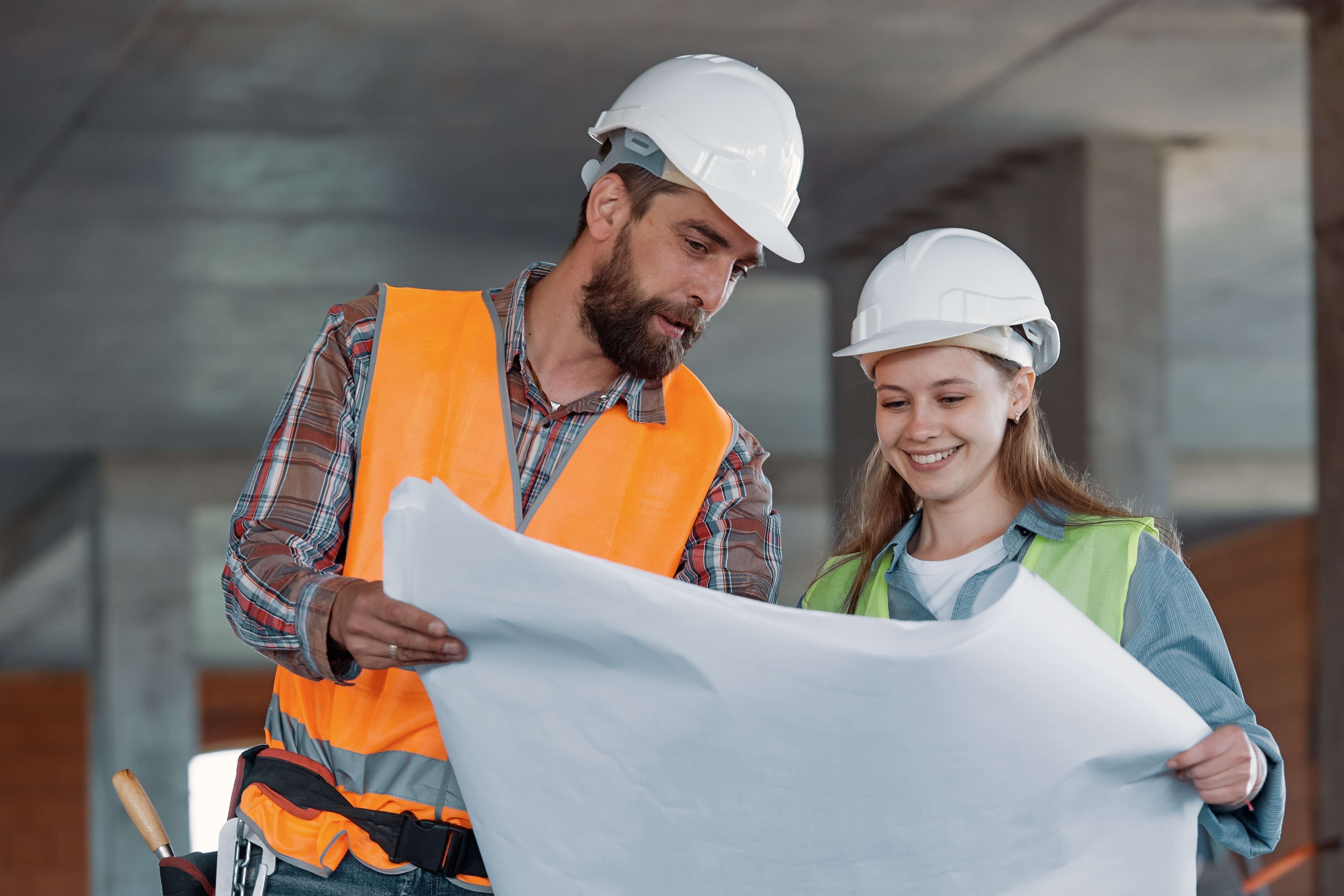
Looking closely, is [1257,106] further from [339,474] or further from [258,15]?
[339,474]

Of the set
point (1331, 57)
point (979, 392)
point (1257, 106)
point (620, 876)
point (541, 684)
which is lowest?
point (620, 876)

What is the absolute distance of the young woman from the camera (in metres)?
2.12

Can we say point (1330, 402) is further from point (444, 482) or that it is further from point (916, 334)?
point (444, 482)

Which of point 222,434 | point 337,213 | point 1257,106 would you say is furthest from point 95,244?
point 1257,106

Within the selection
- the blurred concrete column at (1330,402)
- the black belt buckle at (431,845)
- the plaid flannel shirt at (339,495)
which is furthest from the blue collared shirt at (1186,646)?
the blurred concrete column at (1330,402)

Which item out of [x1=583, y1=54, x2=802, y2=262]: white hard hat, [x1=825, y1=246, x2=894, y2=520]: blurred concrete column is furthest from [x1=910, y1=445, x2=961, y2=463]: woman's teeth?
[x1=825, y1=246, x2=894, y2=520]: blurred concrete column

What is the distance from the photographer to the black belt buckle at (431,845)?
6.94ft

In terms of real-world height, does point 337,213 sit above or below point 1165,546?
above

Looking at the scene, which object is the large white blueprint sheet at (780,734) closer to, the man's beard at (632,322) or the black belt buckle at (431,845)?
the black belt buckle at (431,845)

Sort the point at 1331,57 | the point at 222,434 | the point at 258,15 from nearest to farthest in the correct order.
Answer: the point at 1331,57, the point at 258,15, the point at 222,434

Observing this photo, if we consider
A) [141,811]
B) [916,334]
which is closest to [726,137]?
[916,334]

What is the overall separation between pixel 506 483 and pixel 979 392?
0.71 meters

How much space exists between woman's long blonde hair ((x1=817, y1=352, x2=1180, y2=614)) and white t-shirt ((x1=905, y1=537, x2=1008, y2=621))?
0.10 m

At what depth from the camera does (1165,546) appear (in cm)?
218
